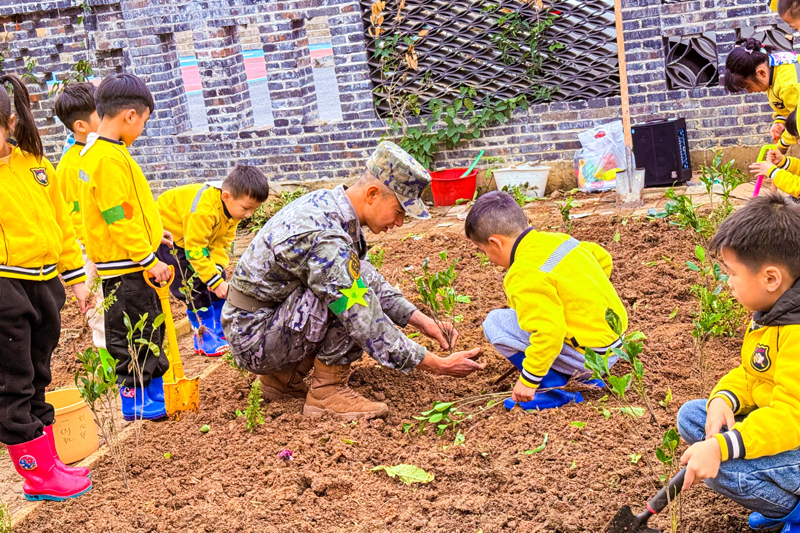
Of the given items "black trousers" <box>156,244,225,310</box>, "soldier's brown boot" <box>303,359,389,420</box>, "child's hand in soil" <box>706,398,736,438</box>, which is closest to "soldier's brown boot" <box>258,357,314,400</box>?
"soldier's brown boot" <box>303,359,389,420</box>

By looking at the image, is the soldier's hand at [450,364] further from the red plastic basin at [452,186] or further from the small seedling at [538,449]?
the red plastic basin at [452,186]

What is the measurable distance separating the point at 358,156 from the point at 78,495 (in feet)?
18.4

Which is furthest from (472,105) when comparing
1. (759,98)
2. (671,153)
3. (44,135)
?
(44,135)

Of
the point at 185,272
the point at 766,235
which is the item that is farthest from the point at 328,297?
the point at 185,272

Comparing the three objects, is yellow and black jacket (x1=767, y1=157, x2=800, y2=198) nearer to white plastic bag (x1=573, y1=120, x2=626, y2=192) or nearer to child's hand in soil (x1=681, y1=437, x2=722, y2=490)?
white plastic bag (x1=573, y1=120, x2=626, y2=192)

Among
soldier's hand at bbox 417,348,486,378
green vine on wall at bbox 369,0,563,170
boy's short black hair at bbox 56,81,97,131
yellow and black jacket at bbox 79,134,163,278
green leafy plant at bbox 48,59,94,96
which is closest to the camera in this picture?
soldier's hand at bbox 417,348,486,378

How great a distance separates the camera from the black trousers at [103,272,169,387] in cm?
410

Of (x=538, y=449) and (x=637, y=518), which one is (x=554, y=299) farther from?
(x=637, y=518)

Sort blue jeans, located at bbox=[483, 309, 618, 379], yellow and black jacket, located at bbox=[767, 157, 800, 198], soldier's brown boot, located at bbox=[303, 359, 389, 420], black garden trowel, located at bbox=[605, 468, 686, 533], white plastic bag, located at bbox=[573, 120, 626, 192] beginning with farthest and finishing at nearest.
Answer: white plastic bag, located at bbox=[573, 120, 626, 192] < yellow and black jacket, located at bbox=[767, 157, 800, 198] < soldier's brown boot, located at bbox=[303, 359, 389, 420] < blue jeans, located at bbox=[483, 309, 618, 379] < black garden trowel, located at bbox=[605, 468, 686, 533]

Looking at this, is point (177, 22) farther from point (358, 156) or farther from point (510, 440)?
point (510, 440)

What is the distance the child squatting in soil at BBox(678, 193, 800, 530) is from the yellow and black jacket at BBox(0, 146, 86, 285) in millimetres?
2614

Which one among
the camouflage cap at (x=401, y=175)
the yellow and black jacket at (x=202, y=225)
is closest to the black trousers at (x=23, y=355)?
the yellow and black jacket at (x=202, y=225)

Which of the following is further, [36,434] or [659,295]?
[659,295]

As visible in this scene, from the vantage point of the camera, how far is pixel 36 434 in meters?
3.29
